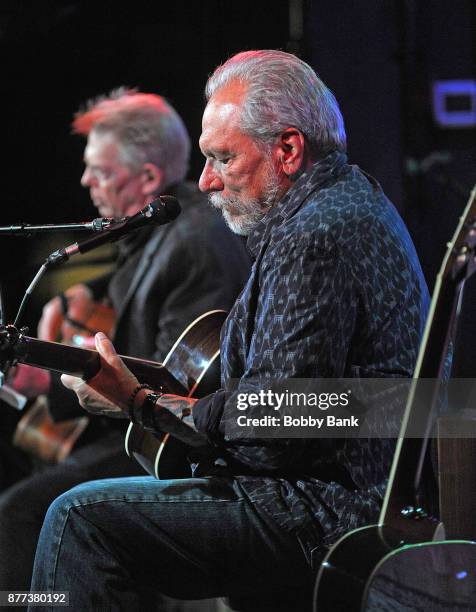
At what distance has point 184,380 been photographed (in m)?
2.48

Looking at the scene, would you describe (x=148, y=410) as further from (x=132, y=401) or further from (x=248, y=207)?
(x=248, y=207)

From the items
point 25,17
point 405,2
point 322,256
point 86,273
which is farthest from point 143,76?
point 322,256

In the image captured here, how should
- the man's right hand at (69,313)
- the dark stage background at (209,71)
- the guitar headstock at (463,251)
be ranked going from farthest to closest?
1. the man's right hand at (69,313)
2. the dark stage background at (209,71)
3. the guitar headstock at (463,251)

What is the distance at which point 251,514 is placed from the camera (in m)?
1.99

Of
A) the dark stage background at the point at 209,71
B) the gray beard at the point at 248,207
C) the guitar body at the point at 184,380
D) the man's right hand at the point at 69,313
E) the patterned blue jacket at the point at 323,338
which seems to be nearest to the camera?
the patterned blue jacket at the point at 323,338

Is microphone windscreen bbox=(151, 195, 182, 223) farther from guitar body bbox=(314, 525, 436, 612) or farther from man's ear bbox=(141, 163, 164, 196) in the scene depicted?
man's ear bbox=(141, 163, 164, 196)

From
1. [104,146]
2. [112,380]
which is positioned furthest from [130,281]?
[112,380]

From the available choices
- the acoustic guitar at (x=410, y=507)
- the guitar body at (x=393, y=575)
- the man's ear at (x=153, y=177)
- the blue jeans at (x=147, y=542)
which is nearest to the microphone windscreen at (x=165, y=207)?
the blue jeans at (x=147, y=542)

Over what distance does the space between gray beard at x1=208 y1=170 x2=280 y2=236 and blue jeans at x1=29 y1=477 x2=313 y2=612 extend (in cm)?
60

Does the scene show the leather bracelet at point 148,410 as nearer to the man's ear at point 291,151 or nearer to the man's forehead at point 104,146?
the man's ear at point 291,151

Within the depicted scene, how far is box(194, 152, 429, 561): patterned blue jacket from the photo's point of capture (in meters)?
1.87

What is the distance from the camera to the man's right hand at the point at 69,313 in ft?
12.9

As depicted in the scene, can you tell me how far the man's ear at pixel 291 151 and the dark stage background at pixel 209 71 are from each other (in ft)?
3.01

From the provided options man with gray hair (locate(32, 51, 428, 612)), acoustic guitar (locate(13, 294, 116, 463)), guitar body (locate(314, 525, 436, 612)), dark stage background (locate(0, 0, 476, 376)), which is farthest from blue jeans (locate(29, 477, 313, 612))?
acoustic guitar (locate(13, 294, 116, 463))
